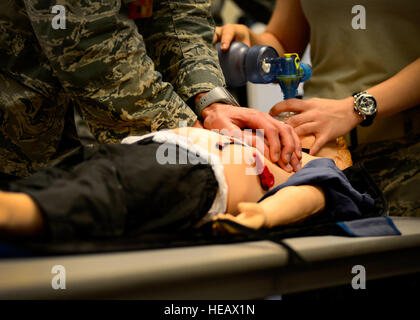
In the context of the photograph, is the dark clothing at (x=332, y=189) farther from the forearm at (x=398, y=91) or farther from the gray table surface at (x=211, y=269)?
the forearm at (x=398, y=91)

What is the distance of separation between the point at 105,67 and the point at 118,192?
0.41 metres

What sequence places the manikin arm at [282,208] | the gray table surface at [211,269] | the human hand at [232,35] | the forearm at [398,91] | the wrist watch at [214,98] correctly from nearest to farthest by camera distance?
the gray table surface at [211,269], the manikin arm at [282,208], the wrist watch at [214,98], the forearm at [398,91], the human hand at [232,35]

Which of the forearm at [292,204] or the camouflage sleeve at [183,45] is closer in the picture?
the forearm at [292,204]

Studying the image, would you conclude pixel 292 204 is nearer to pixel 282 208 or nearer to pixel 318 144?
pixel 282 208

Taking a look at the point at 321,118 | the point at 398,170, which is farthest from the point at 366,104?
the point at 398,170

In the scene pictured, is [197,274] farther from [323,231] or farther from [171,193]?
[323,231]

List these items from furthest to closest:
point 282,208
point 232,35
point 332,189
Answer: point 232,35 < point 332,189 < point 282,208

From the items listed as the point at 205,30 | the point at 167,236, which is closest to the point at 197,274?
the point at 167,236

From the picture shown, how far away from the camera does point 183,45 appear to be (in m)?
1.20

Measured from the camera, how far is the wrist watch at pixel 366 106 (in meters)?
1.17

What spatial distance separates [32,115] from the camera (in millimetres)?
1075

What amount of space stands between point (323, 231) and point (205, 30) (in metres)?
0.72

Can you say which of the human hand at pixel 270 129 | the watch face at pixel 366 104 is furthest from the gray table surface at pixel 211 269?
the watch face at pixel 366 104

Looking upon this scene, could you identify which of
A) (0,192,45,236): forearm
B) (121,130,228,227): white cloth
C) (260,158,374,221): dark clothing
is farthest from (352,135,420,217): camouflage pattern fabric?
(0,192,45,236): forearm
